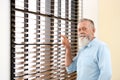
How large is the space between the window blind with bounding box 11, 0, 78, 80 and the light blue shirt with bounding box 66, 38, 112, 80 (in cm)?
44

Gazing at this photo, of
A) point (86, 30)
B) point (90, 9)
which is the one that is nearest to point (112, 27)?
point (90, 9)

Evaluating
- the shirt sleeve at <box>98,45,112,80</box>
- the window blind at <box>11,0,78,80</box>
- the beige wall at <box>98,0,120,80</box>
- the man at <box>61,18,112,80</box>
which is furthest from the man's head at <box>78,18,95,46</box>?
the beige wall at <box>98,0,120,80</box>

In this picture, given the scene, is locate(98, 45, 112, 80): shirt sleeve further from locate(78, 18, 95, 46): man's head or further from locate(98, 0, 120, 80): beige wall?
locate(98, 0, 120, 80): beige wall

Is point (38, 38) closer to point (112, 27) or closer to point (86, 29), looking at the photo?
point (86, 29)

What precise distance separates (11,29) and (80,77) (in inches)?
36.1

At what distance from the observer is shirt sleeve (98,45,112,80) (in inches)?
84.7

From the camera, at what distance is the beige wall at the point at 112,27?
3.75 metres

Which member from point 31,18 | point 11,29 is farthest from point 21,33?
point 31,18

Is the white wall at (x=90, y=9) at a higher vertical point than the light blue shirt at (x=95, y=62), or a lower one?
higher

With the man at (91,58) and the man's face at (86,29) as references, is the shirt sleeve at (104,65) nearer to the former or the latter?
the man at (91,58)
